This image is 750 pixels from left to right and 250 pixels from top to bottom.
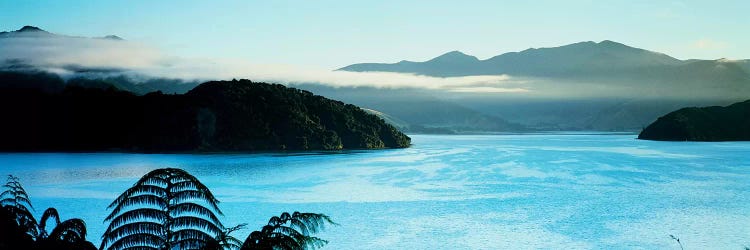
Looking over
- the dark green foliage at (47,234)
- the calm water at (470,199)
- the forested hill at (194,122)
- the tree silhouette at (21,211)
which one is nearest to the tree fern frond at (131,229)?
the dark green foliage at (47,234)

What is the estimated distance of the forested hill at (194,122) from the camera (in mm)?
109875

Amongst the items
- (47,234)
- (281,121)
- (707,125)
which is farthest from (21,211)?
(707,125)

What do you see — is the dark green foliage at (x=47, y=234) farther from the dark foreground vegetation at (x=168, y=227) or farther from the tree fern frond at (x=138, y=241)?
the tree fern frond at (x=138, y=241)

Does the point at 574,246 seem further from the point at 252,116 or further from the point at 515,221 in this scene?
the point at 252,116

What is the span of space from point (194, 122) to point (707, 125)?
125m

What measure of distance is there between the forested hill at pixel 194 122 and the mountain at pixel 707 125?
7332cm

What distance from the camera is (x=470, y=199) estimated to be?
42125mm

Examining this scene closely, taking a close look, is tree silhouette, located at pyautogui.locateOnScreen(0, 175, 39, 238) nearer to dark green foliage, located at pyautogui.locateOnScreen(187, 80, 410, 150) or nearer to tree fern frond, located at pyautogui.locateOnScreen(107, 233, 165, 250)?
tree fern frond, located at pyautogui.locateOnScreen(107, 233, 165, 250)

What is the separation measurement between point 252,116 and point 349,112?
22.6m

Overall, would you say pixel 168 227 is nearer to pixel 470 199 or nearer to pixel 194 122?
pixel 470 199

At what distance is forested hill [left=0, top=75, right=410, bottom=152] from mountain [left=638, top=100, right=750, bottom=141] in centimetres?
7332

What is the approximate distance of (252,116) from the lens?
112750 mm

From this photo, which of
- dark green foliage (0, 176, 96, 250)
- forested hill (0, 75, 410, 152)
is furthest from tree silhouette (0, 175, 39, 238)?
forested hill (0, 75, 410, 152)

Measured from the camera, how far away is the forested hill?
110 m
